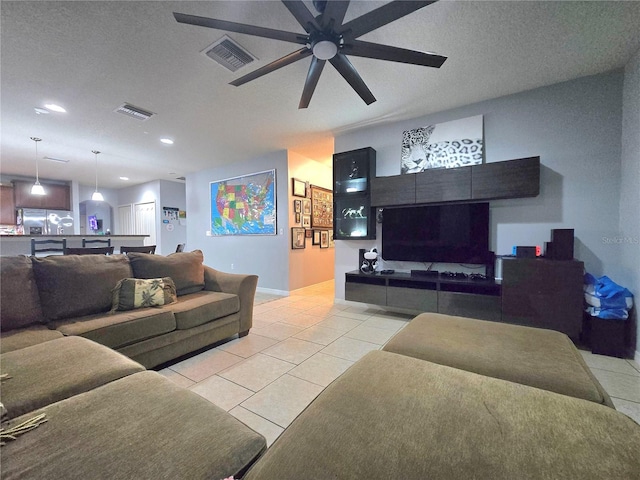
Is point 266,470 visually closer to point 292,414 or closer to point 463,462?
point 463,462

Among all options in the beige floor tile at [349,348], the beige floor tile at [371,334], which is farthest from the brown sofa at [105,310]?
the beige floor tile at [371,334]

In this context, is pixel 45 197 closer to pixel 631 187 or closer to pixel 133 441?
pixel 133 441

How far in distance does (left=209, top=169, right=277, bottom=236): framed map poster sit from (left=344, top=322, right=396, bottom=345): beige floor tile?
2.63 metres

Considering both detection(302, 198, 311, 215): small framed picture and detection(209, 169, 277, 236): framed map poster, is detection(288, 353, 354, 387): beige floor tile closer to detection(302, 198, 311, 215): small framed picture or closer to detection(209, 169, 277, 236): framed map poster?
detection(209, 169, 277, 236): framed map poster

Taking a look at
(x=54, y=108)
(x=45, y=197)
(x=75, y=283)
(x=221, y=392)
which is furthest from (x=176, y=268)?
(x=45, y=197)

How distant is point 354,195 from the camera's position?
385 centimetres

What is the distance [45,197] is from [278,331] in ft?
26.5

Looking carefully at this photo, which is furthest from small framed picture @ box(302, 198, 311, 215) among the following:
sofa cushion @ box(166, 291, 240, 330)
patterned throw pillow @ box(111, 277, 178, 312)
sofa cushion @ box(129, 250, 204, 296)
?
patterned throw pillow @ box(111, 277, 178, 312)

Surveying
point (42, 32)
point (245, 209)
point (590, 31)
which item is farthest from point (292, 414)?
point (245, 209)

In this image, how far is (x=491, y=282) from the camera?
2.90m

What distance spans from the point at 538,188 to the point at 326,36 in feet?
8.38

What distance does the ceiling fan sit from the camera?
1475 millimetres

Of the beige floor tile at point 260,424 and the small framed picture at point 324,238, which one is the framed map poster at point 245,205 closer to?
the small framed picture at point 324,238

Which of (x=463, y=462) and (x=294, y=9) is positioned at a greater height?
(x=294, y=9)
